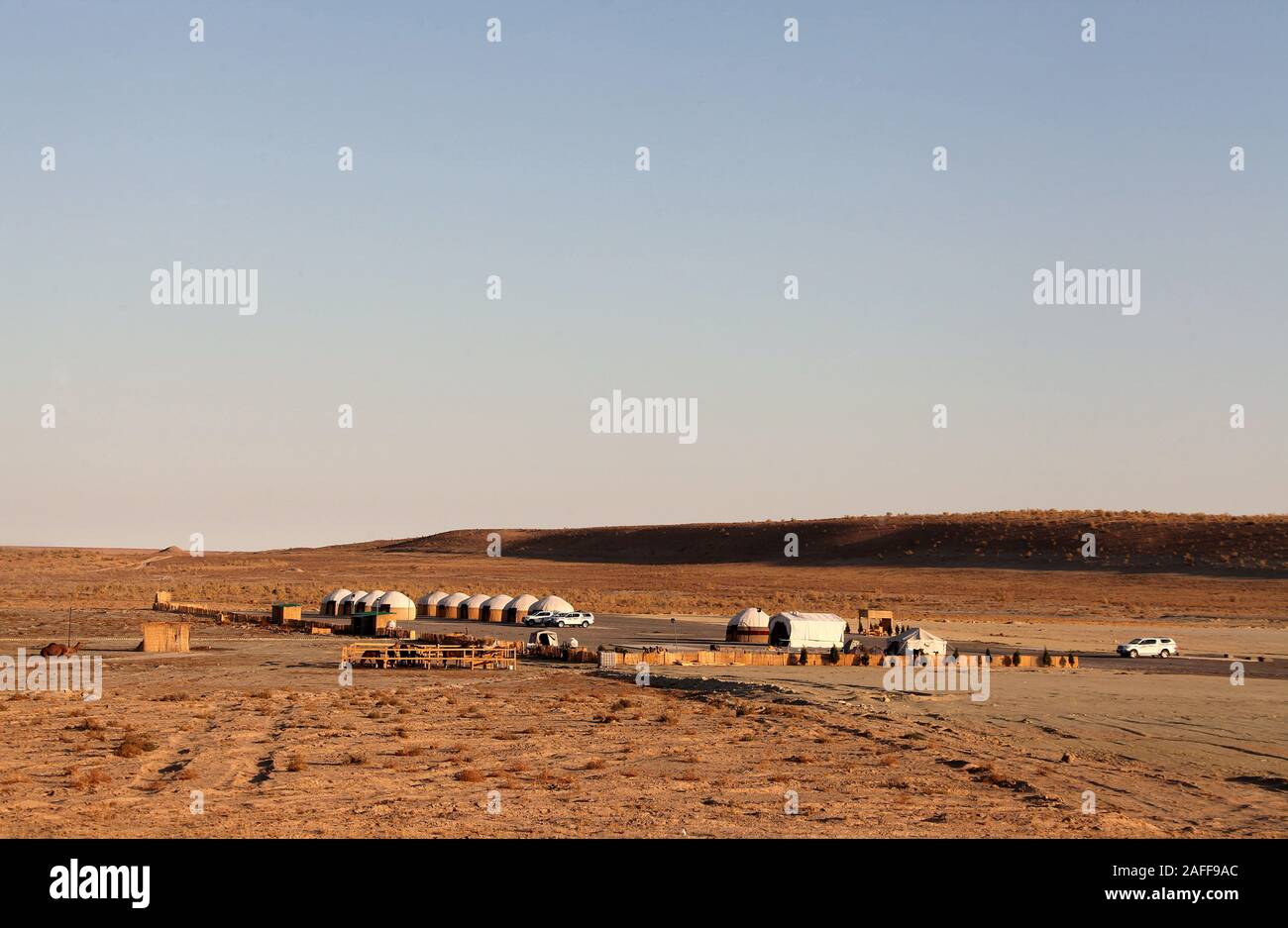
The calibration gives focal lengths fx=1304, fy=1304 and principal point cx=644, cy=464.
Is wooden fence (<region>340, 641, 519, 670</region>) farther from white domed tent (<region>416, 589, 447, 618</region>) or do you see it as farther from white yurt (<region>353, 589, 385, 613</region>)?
white domed tent (<region>416, 589, 447, 618</region>)

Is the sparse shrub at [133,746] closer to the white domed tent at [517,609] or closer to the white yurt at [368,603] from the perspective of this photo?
the white domed tent at [517,609]

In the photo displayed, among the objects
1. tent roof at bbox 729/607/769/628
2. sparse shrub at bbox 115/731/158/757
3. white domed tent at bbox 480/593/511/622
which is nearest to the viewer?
sparse shrub at bbox 115/731/158/757

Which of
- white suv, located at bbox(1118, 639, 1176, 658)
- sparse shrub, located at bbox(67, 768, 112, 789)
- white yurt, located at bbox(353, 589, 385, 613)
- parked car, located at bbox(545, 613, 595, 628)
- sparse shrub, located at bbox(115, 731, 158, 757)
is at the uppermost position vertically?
sparse shrub, located at bbox(67, 768, 112, 789)

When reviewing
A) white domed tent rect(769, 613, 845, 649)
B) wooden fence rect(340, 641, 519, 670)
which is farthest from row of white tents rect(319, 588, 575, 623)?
wooden fence rect(340, 641, 519, 670)

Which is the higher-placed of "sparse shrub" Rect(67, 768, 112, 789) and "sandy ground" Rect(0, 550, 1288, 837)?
"sparse shrub" Rect(67, 768, 112, 789)

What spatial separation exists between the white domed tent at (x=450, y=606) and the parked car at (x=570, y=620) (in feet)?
38.2

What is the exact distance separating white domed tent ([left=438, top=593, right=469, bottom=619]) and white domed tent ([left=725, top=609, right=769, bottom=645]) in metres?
26.9

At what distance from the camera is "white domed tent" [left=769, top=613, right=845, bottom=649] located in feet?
211

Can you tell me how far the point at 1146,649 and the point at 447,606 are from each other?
158 ft

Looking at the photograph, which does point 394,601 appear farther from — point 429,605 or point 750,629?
point 750,629

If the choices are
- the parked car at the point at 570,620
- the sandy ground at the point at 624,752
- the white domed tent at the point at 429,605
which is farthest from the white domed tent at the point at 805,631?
the white domed tent at the point at 429,605
